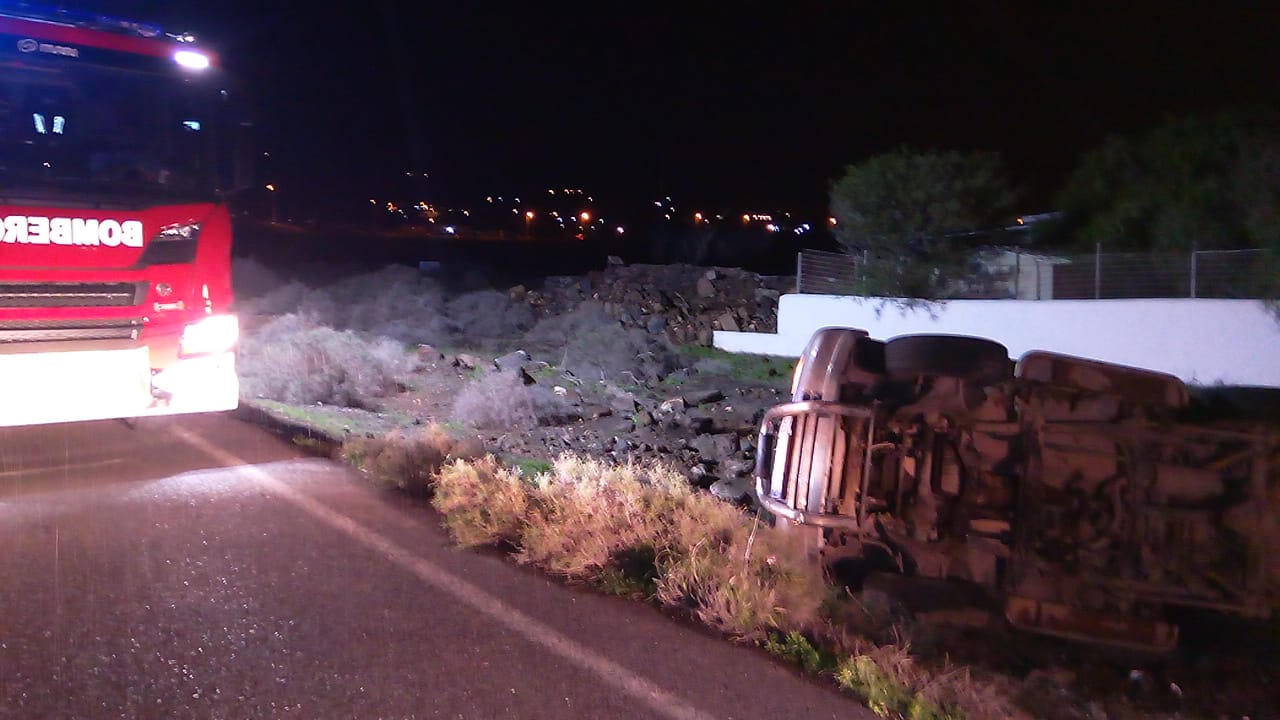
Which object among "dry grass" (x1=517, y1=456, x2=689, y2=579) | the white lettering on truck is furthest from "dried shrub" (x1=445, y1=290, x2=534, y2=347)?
"dry grass" (x1=517, y1=456, x2=689, y2=579)

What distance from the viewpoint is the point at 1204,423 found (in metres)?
5.57

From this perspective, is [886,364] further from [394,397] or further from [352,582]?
[394,397]

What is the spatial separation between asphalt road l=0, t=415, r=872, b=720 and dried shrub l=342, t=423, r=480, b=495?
0.50 metres

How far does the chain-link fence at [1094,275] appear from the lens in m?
17.6

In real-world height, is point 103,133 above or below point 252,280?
above

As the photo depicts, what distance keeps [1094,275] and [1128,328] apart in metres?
1.53

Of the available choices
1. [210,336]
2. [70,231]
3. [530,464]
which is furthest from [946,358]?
[70,231]

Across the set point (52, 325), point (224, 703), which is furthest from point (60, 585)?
point (52, 325)

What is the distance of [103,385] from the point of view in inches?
364

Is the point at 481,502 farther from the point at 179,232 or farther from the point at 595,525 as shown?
the point at 179,232

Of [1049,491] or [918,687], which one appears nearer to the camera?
[918,687]

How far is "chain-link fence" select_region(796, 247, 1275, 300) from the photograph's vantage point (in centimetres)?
1762

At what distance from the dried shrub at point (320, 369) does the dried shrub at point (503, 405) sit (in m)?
1.94

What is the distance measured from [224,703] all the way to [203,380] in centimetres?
572
